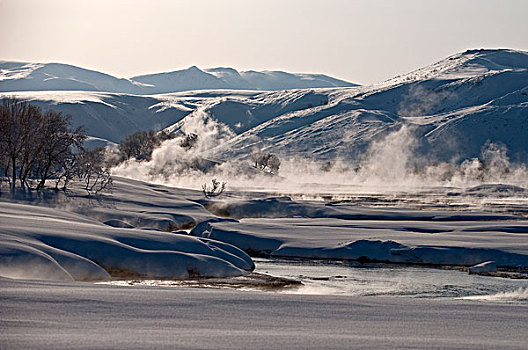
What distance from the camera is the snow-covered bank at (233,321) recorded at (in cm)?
1005

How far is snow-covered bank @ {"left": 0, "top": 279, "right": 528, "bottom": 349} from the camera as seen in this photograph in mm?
10047

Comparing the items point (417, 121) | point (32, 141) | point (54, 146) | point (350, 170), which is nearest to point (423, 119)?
point (417, 121)

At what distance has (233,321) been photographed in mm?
11922

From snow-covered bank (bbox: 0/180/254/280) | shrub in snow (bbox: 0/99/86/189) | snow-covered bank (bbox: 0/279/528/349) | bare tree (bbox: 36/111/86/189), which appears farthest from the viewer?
bare tree (bbox: 36/111/86/189)

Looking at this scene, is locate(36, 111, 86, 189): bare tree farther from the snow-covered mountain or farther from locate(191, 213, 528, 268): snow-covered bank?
the snow-covered mountain

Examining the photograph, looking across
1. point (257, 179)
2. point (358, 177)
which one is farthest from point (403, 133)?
point (257, 179)

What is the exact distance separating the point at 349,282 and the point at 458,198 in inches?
2013

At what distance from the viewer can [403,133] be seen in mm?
153125

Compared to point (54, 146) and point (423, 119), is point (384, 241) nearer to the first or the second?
point (54, 146)

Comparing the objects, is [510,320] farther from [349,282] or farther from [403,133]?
[403,133]

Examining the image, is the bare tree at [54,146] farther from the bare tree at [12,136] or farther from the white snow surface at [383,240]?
the white snow surface at [383,240]

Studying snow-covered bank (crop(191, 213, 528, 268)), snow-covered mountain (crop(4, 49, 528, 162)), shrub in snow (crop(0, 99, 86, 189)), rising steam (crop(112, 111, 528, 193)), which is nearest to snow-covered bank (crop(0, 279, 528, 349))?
snow-covered bank (crop(191, 213, 528, 268))

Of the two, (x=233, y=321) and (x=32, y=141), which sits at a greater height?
(x=32, y=141)

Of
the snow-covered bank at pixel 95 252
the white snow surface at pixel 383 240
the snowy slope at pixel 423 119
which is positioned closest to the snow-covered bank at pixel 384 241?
the white snow surface at pixel 383 240
